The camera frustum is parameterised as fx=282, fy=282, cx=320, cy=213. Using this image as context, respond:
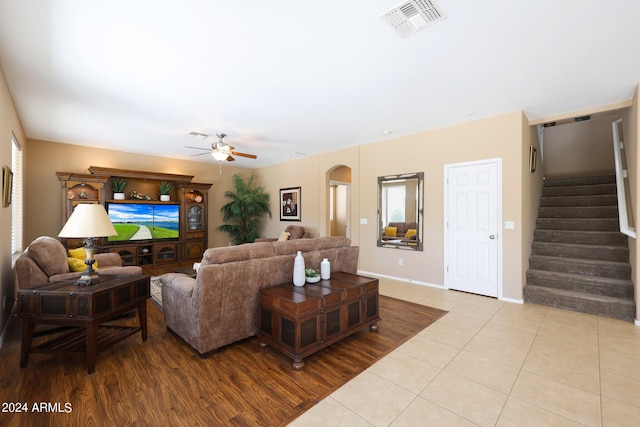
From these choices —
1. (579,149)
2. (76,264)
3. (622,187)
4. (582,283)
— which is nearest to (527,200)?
(622,187)

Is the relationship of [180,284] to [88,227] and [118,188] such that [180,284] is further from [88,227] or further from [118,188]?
[118,188]

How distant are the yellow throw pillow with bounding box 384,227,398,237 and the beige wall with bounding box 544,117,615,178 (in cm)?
398

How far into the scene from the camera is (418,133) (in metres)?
4.89

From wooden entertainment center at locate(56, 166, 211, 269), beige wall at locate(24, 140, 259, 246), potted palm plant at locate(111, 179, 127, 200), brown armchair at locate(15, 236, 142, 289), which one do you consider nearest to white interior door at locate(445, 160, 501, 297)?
brown armchair at locate(15, 236, 142, 289)

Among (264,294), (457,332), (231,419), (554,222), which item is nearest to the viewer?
(231,419)

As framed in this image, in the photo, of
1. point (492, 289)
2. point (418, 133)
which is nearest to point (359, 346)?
point (492, 289)

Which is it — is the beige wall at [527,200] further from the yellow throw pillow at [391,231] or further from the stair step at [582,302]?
the yellow throw pillow at [391,231]

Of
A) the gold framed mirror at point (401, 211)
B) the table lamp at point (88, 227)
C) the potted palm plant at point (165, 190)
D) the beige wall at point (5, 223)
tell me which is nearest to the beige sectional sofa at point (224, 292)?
the table lamp at point (88, 227)

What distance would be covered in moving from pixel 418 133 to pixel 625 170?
2.82 meters

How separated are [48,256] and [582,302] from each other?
20.2 feet

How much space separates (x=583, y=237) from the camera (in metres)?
4.32

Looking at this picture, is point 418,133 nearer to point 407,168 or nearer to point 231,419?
point 407,168

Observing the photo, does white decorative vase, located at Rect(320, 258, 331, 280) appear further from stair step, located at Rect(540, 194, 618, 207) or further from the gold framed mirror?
stair step, located at Rect(540, 194, 618, 207)

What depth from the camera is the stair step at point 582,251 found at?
3906mm
